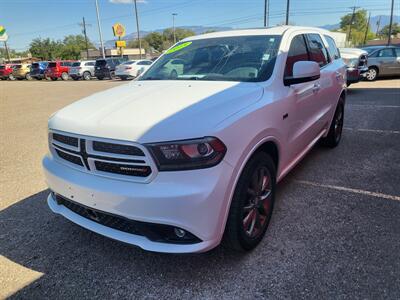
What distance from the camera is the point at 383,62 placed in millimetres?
14727

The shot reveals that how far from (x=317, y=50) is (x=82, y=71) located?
28.9 meters

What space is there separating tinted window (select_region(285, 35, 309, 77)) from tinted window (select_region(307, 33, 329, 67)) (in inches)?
10.3

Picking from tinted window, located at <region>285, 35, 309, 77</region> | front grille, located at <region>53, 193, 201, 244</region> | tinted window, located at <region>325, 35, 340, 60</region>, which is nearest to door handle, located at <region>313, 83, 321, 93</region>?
tinted window, located at <region>285, 35, 309, 77</region>

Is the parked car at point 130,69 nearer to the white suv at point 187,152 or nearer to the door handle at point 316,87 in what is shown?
the door handle at point 316,87

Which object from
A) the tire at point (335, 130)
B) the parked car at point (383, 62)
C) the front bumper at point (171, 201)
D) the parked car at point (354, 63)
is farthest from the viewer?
the parked car at point (383, 62)

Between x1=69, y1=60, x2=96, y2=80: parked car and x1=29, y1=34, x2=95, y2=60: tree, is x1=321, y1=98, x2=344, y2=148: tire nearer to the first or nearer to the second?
x1=69, y1=60, x2=96, y2=80: parked car

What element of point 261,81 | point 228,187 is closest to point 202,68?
point 261,81

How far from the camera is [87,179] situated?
2344mm

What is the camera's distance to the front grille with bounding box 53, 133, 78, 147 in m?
2.44

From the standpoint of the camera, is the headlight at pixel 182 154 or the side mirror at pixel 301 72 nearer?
the headlight at pixel 182 154

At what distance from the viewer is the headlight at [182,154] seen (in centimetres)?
208

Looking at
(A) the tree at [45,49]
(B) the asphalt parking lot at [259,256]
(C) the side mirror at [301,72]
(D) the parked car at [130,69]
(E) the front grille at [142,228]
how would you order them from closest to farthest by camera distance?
(E) the front grille at [142,228], (B) the asphalt parking lot at [259,256], (C) the side mirror at [301,72], (D) the parked car at [130,69], (A) the tree at [45,49]

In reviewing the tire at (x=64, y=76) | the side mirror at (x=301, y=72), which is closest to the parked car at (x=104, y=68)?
the tire at (x=64, y=76)

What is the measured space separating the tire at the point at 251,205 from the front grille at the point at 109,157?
673 millimetres
